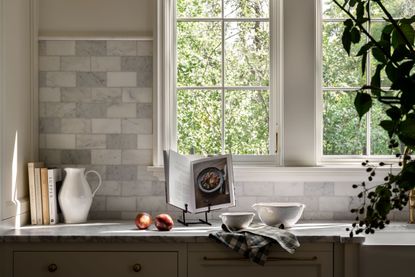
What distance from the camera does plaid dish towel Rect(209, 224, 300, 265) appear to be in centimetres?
272

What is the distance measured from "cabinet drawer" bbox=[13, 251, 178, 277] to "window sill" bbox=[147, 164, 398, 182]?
0.73 m

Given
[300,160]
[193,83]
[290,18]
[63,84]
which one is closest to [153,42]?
[193,83]

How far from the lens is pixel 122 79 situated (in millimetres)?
3555

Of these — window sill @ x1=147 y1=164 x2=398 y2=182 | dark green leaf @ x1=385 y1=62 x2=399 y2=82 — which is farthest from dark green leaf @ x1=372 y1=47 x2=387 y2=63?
window sill @ x1=147 y1=164 x2=398 y2=182

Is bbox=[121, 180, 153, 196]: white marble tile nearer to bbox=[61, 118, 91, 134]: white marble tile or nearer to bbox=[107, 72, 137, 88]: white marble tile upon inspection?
bbox=[61, 118, 91, 134]: white marble tile

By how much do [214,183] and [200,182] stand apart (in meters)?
0.08

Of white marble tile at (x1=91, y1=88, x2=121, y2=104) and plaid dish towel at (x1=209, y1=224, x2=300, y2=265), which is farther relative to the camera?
white marble tile at (x1=91, y1=88, x2=121, y2=104)

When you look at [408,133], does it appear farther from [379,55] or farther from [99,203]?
[99,203]

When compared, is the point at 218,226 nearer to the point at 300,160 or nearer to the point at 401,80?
the point at 300,160

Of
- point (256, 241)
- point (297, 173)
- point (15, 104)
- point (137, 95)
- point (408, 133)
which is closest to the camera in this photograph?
point (408, 133)

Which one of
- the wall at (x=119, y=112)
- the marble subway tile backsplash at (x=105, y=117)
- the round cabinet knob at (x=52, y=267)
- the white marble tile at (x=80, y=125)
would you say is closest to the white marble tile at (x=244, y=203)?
the wall at (x=119, y=112)

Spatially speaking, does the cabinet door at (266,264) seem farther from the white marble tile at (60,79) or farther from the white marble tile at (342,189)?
the white marble tile at (60,79)

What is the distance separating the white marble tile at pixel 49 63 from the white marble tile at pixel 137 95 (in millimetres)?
454

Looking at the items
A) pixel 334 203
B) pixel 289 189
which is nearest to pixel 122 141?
pixel 289 189
